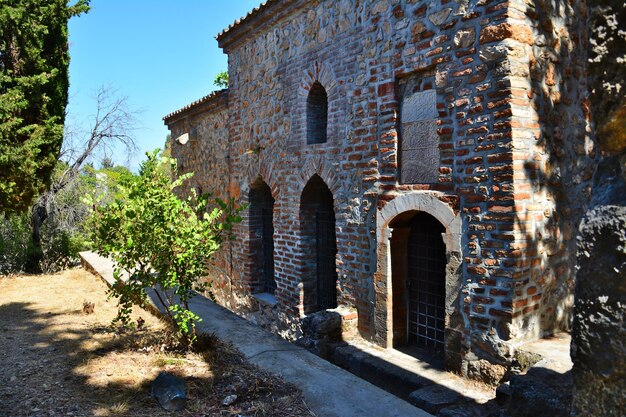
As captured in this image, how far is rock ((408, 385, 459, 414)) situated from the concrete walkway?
100 cm

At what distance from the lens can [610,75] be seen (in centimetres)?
93

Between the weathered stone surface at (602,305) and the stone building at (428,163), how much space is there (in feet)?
11.0

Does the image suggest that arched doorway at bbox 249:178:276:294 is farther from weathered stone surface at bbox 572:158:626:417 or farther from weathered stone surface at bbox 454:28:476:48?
weathered stone surface at bbox 572:158:626:417

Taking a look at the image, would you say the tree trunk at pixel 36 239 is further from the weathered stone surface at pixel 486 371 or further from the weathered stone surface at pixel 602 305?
the weathered stone surface at pixel 602 305

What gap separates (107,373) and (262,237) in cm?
480

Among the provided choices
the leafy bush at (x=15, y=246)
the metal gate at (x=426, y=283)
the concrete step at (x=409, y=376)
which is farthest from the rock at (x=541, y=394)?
the leafy bush at (x=15, y=246)

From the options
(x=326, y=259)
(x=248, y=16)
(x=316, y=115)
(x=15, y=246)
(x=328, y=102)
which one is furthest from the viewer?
(x=15, y=246)

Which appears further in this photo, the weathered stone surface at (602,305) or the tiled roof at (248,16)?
the tiled roof at (248,16)

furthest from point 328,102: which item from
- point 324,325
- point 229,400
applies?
point 229,400

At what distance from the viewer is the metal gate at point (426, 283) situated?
5.27 m

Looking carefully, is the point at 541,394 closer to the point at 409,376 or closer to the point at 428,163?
the point at 409,376

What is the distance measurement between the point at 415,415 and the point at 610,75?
237 centimetres

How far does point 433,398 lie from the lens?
13.3ft

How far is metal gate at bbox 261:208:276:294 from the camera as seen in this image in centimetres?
836
